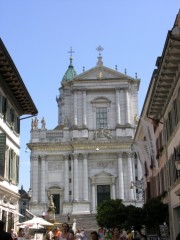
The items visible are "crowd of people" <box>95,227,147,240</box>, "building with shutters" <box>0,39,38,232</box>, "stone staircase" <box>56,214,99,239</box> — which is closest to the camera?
"crowd of people" <box>95,227,147,240</box>

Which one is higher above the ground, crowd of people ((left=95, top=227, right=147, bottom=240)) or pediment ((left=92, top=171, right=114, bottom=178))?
pediment ((left=92, top=171, right=114, bottom=178))

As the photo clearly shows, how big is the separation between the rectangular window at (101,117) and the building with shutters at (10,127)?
3703cm

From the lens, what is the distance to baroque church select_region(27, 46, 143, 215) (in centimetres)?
6594

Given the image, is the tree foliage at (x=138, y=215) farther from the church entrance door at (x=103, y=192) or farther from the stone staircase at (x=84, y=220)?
the church entrance door at (x=103, y=192)

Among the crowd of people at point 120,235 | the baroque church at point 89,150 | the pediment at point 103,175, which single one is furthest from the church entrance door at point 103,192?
the crowd of people at point 120,235

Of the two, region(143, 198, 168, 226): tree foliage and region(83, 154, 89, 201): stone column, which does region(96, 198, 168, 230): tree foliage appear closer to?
region(143, 198, 168, 226): tree foliage

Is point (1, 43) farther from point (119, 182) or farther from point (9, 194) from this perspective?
point (119, 182)

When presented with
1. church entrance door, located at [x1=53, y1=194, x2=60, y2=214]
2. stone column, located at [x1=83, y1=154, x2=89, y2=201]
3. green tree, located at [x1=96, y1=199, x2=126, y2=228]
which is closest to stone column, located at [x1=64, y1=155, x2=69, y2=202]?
church entrance door, located at [x1=53, y1=194, x2=60, y2=214]

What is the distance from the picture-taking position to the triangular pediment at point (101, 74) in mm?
71438

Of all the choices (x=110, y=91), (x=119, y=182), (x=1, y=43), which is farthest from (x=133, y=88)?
(x=1, y=43)

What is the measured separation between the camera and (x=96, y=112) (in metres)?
70.8

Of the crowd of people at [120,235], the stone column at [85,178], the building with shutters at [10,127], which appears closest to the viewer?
the crowd of people at [120,235]

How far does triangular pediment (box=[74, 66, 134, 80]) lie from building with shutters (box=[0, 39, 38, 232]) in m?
39.0

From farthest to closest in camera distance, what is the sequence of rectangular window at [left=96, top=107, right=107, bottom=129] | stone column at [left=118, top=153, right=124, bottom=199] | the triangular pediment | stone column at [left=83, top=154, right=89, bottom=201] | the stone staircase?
the triangular pediment
rectangular window at [left=96, top=107, right=107, bottom=129]
stone column at [left=118, top=153, right=124, bottom=199]
stone column at [left=83, top=154, right=89, bottom=201]
the stone staircase
